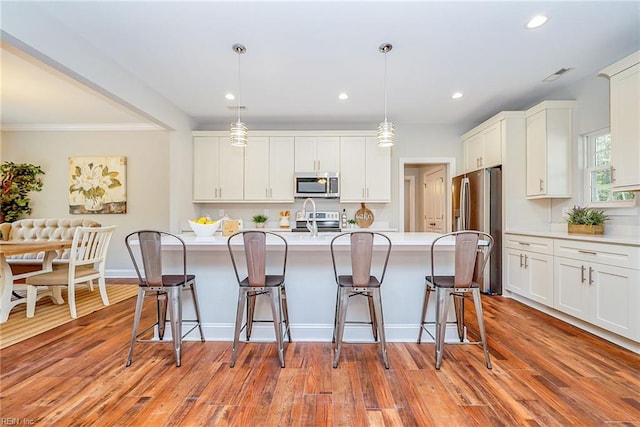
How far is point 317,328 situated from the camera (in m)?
2.61

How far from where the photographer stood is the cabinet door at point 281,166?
15.5 feet

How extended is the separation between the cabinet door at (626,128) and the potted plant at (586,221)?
1.87 feet

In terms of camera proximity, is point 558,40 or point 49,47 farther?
point 558,40

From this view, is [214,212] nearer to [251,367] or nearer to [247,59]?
[247,59]

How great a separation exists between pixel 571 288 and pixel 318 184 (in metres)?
3.30

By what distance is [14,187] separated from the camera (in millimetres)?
4805

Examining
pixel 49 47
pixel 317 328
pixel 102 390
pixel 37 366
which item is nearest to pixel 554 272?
pixel 317 328

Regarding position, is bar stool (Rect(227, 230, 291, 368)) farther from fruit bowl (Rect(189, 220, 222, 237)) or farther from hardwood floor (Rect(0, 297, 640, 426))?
fruit bowl (Rect(189, 220, 222, 237))

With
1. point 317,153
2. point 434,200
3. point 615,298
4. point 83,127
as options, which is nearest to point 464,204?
point 434,200

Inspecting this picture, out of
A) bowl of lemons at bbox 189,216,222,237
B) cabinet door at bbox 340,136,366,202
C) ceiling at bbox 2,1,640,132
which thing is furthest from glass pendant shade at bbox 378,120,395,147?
cabinet door at bbox 340,136,366,202

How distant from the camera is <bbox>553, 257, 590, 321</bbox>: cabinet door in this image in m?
2.76

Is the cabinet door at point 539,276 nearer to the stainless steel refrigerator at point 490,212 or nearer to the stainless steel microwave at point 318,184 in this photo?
the stainless steel refrigerator at point 490,212

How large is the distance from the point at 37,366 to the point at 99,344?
0.41 m

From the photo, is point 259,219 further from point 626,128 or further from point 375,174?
point 626,128
